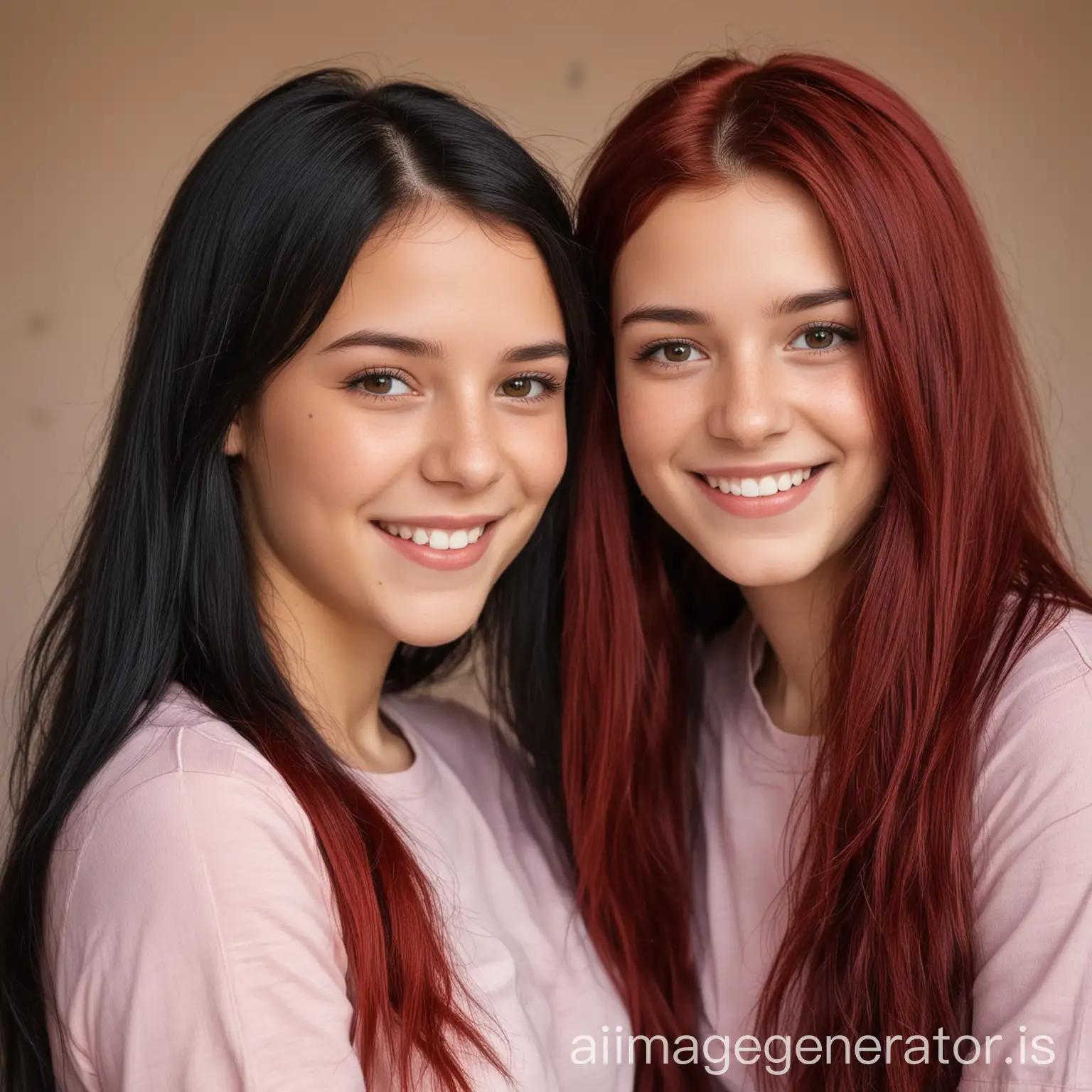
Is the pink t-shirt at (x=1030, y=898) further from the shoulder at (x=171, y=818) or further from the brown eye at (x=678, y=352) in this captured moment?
the shoulder at (x=171, y=818)

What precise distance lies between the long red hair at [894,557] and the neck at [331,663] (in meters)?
0.43

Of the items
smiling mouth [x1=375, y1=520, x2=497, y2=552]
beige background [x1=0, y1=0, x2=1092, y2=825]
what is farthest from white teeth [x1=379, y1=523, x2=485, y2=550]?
beige background [x1=0, y1=0, x2=1092, y2=825]

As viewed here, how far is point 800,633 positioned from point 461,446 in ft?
2.18

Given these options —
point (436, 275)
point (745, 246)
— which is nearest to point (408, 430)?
point (436, 275)

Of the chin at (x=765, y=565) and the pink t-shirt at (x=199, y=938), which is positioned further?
the chin at (x=765, y=565)

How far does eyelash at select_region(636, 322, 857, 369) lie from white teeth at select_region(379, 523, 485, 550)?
0.37 m

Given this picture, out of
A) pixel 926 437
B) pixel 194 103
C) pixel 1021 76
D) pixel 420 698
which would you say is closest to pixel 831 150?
pixel 926 437

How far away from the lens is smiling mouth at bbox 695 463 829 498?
195 cm

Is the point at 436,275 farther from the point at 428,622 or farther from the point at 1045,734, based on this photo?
the point at 1045,734

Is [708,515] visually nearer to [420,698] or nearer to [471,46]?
[420,698]

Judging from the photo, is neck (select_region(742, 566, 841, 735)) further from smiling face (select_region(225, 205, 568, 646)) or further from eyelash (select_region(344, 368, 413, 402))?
eyelash (select_region(344, 368, 413, 402))

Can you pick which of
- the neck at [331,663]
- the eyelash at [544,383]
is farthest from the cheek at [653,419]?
the neck at [331,663]

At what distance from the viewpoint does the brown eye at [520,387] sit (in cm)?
195

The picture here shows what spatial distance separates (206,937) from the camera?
1.50 meters
